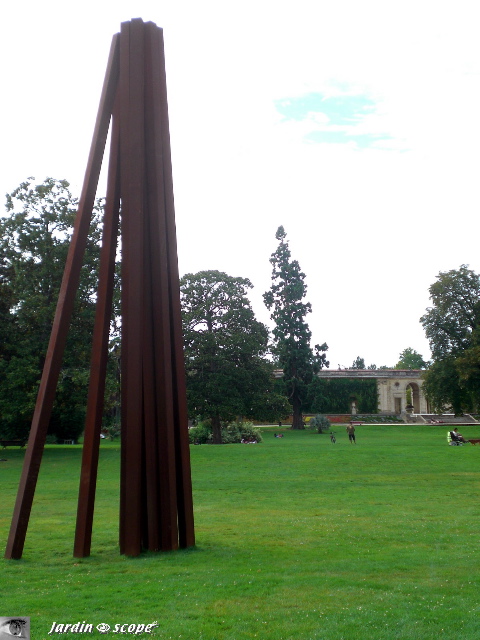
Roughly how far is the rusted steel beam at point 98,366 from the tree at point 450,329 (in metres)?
39.3

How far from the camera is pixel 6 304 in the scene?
28812 millimetres

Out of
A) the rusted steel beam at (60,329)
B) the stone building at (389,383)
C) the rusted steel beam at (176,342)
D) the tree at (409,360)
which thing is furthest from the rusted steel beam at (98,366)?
the tree at (409,360)

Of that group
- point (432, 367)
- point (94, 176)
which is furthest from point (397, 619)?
point (432, 367)

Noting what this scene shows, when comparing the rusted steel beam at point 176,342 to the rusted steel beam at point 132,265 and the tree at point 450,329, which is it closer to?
the rusted steel beam at point 132,265

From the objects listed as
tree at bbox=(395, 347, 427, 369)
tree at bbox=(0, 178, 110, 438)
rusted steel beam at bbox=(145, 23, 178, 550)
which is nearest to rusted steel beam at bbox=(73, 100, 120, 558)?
rusted steel beam at bbox=(145, 23, 178, 550)

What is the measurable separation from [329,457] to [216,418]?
1172 centimetres

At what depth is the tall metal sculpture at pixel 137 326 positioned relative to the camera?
8258 millimetres

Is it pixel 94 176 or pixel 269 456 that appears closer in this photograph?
pixel 94 176

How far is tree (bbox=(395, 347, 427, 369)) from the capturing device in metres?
128

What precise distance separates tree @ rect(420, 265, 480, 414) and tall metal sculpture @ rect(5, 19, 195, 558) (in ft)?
128

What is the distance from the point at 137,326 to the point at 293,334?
142 ft

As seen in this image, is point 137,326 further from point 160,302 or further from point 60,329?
point 60,329

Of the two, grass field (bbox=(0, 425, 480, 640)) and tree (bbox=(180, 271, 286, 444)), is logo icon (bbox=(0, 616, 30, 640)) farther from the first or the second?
tree (bbox=(180, 271, 286, 444))

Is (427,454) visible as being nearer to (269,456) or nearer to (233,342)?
(269,456)
